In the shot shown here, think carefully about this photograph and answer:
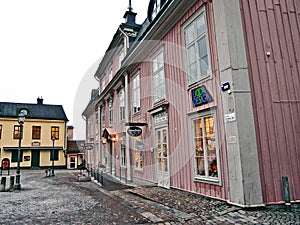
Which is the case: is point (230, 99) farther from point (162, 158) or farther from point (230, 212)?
point (162, 158)

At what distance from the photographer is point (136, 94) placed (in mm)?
12375

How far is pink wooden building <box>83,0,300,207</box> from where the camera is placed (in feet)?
17.8

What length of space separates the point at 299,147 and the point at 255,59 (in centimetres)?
232

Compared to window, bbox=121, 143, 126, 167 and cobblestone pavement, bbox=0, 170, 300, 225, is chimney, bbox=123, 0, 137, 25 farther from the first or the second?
cobblestone pavement, bbox=0, 170, 300, 225

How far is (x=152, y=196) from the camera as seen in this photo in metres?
7.47

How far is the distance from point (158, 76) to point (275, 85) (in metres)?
4.98

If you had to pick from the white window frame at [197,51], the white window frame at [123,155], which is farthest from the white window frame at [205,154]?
the white window frame at [123,155]

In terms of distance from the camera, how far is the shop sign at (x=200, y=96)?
21.8 ft

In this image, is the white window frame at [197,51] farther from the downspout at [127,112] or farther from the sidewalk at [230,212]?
the downspout at [127,112]

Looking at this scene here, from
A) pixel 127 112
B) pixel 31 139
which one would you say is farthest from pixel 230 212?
pixel 31 139

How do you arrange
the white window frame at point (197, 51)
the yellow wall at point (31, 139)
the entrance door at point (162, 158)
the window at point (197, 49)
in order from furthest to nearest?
1. the yellow wall at point (31, 139)
2. the entrance door at point (162, 158)
3. the window at point (197, 49)
4. the white window frame at point (197, 51)

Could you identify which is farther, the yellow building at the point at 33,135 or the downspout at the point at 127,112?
the yellow building at the point at 33,135

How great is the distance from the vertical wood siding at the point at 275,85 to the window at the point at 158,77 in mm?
4085

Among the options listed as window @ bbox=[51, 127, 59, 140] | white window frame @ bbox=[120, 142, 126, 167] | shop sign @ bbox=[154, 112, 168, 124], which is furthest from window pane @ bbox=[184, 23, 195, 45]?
window @ bbox=[51, 127, 59, 140]
